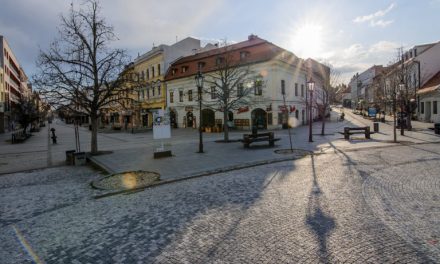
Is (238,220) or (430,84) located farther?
(430,84)

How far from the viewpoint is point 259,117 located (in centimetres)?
3127

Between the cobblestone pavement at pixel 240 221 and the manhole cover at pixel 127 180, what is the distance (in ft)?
1.72

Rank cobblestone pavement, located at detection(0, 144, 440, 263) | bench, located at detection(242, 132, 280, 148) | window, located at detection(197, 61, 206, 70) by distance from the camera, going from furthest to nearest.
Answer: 1. window, located at detection(197, 61, 206, 70)
2. bench, located at detection(242, 132, 280, 148)
3. cobblestone pavement, located at detection(0, 144, 440, 263)

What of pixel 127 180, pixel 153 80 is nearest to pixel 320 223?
pixel 127 180

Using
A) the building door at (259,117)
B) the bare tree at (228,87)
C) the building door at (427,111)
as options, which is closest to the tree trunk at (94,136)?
the bare tree at (228,87)

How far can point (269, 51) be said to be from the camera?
29516mm

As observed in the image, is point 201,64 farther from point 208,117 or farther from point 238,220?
point 238,220

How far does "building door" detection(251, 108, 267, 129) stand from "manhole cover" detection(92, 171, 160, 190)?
22.9m

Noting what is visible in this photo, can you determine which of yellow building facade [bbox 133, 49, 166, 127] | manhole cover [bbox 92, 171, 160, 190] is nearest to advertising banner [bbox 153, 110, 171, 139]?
manhole cover [bbox 92, 171, 160, 190]

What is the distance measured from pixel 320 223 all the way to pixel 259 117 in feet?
88.1

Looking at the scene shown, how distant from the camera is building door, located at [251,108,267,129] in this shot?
3086cm

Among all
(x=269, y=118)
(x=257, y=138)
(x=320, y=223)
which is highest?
(x=269, y=118)

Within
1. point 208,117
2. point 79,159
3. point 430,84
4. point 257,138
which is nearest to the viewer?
point 79,159

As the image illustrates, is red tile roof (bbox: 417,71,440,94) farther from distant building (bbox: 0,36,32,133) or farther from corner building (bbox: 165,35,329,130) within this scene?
distant building (bbox: 0,36,32,133)
